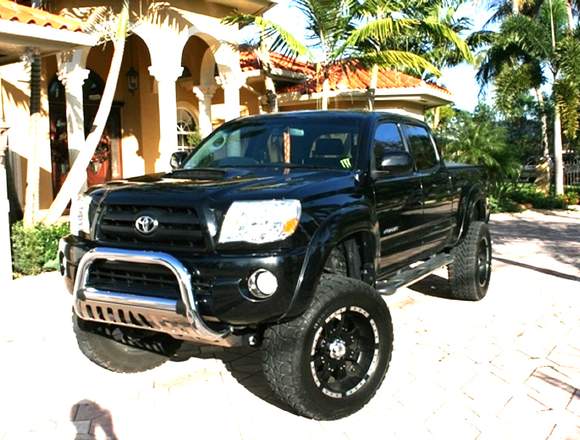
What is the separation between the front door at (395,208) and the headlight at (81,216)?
2060 mm

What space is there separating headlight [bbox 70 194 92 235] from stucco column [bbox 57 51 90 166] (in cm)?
630

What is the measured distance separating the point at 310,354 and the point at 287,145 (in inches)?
72.6

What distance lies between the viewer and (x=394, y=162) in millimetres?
4348

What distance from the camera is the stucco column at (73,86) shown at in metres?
9.91

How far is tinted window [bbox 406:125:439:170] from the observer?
565 cm

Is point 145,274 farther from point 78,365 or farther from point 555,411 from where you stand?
point 555,411

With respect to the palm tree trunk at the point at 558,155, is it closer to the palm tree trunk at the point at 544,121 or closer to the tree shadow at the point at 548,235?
the palm tree trunk at the point at 544,121

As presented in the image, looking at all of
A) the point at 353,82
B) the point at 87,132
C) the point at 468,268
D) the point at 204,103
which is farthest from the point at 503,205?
the point at 468,268

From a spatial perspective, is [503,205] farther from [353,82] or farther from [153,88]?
[153,88]

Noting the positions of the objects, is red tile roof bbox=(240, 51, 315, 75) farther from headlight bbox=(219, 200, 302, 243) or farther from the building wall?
headlight bbox=(219, 200, 302, 243)

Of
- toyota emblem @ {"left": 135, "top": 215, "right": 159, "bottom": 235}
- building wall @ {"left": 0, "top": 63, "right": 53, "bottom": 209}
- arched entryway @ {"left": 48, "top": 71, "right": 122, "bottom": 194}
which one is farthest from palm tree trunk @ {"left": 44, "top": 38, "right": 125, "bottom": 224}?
toyota emblem @ {"left": 135, "top": 215, "right": 159, "bottom": 235}

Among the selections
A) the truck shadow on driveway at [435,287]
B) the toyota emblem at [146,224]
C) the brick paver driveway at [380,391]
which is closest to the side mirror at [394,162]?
the brick paver driveway at [380,391]

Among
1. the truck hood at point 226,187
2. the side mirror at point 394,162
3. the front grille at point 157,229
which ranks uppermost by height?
the side mirror at point 394,162

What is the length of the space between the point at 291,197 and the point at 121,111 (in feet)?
37.6
